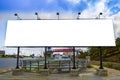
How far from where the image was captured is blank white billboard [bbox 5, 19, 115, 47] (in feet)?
85.0

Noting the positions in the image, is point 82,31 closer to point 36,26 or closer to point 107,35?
point 107,35

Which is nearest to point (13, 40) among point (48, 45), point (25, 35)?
point (25, 35)

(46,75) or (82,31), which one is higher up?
(82,31)

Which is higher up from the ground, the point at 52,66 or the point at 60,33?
the point at 60,33

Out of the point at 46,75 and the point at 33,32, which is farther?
the point at 33,32

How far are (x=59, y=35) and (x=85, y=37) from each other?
8.10 ft

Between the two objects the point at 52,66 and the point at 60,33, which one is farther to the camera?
the point at 52,66

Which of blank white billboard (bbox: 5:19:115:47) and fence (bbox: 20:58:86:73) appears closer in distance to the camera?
blank white billboard (bbox: 5:19:115:47)

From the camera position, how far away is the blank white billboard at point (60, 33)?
85.0ft

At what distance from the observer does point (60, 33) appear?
26.5 metres

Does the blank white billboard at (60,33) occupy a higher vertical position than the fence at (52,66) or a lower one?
higher

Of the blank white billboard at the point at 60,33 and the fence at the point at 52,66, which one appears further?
the fence at the point at 52,66

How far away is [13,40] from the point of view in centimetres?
2638

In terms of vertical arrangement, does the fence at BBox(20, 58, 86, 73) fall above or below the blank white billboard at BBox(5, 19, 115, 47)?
below
